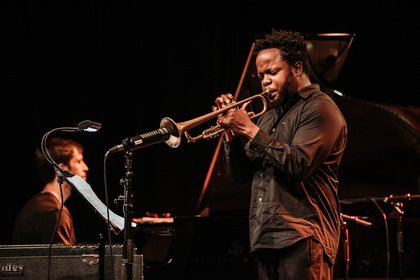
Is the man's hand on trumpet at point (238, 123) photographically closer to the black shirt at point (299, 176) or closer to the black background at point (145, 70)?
the black shirt at point (299, 176)

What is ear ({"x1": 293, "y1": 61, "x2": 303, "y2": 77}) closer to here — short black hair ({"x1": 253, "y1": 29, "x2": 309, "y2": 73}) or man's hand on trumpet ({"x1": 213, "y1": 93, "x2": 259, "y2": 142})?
short black hair ({"x1": 253, "y1": 29, "x2": 309, "y2": 73})

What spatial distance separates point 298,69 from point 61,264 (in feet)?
5.56

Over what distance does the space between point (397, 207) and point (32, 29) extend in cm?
395

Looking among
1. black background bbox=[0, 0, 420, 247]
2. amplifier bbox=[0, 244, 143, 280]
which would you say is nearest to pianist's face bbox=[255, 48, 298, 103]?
amplifier bbox=[0, 244, 143, 280]

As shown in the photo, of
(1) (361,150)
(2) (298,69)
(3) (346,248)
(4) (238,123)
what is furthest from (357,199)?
(4) (238,123)

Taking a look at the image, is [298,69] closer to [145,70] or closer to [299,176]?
[299,176]

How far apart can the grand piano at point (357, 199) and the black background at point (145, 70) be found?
1.55 m

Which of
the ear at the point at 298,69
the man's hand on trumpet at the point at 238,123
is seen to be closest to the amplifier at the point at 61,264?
the man's hand on trumpet at the point at 238,123

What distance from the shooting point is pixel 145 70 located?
7.18 meters

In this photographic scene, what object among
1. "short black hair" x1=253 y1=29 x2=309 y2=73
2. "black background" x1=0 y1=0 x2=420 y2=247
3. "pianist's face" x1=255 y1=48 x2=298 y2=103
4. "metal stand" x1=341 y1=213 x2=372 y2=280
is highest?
"black background" x1=0 y1=0 x2=420 y2=247

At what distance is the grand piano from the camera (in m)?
5.07

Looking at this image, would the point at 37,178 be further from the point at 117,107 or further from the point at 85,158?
the point at 117,107

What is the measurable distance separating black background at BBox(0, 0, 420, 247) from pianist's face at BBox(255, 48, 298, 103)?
11.5ft

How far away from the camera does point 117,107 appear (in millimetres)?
7043
